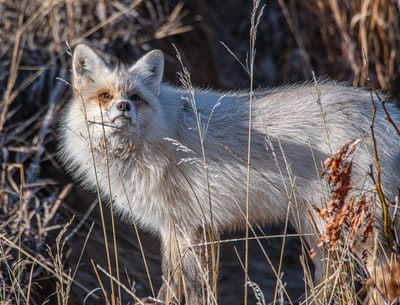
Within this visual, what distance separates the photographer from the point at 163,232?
167 inches

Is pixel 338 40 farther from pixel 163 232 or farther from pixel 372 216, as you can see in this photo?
pixel 372 216

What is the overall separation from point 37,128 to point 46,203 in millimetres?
840

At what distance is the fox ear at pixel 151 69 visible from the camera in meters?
4.14

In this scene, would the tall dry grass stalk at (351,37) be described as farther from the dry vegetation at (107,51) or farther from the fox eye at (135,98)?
the fox eye at (135,98)

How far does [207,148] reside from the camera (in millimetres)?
4078

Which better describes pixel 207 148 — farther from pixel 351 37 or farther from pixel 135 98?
pixel 351 37

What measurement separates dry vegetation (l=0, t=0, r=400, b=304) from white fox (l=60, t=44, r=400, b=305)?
1.07 metres

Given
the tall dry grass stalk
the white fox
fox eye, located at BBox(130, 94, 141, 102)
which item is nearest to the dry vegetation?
the tall dry grass stalk

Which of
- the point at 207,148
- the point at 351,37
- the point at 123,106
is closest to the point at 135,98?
the point at 123,106

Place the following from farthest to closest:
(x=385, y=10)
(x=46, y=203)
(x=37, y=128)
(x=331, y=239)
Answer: (x=385, y=10)
(x=37, y=128)
(x=46, y=203)
(x=331, y=239)

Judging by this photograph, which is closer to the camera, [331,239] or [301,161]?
[331,239]

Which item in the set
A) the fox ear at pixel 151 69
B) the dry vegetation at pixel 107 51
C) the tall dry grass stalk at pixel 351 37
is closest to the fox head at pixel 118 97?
the fox ear at pixel 151 69

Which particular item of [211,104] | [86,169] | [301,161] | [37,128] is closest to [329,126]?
[301,161]

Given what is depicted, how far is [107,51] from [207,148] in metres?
2.51
